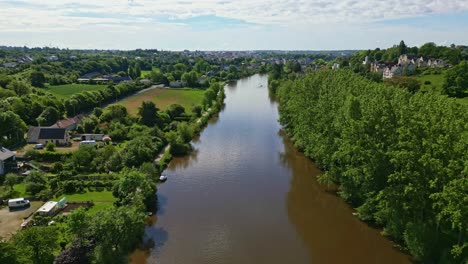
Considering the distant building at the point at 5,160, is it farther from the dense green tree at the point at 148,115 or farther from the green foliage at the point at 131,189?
the dense green tree at the point at 148,115

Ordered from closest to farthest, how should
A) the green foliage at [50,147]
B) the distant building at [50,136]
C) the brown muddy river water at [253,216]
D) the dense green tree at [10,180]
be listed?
1. the brown muddy river water at [253,216]
2. the dense green tree at [10,180]
3. the green foliage at [50,147]
4. the distant building at [50,136]

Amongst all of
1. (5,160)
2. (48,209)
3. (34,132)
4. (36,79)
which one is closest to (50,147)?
(5,160)

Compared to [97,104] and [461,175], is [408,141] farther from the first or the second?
[97,104]

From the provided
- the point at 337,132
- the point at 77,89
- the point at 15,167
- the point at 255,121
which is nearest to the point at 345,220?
the point at 337,132

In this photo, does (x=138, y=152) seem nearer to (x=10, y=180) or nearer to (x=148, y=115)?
(x=10, y=180)

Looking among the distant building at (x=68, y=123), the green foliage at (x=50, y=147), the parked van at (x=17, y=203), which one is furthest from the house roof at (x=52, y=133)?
the parked van at (x=17, y=203)

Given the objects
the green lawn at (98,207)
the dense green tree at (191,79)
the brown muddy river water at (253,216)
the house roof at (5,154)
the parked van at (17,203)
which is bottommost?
the brown muddy river water at (253,216)

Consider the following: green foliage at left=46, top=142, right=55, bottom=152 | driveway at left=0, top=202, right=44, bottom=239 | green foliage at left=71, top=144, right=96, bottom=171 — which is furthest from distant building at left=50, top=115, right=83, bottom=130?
driveway at left=0, top=202, right=44, bottom=239

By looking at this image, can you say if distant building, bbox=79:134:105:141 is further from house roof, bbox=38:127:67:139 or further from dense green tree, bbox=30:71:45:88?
dense green tree, bbox=30:71:45:88
